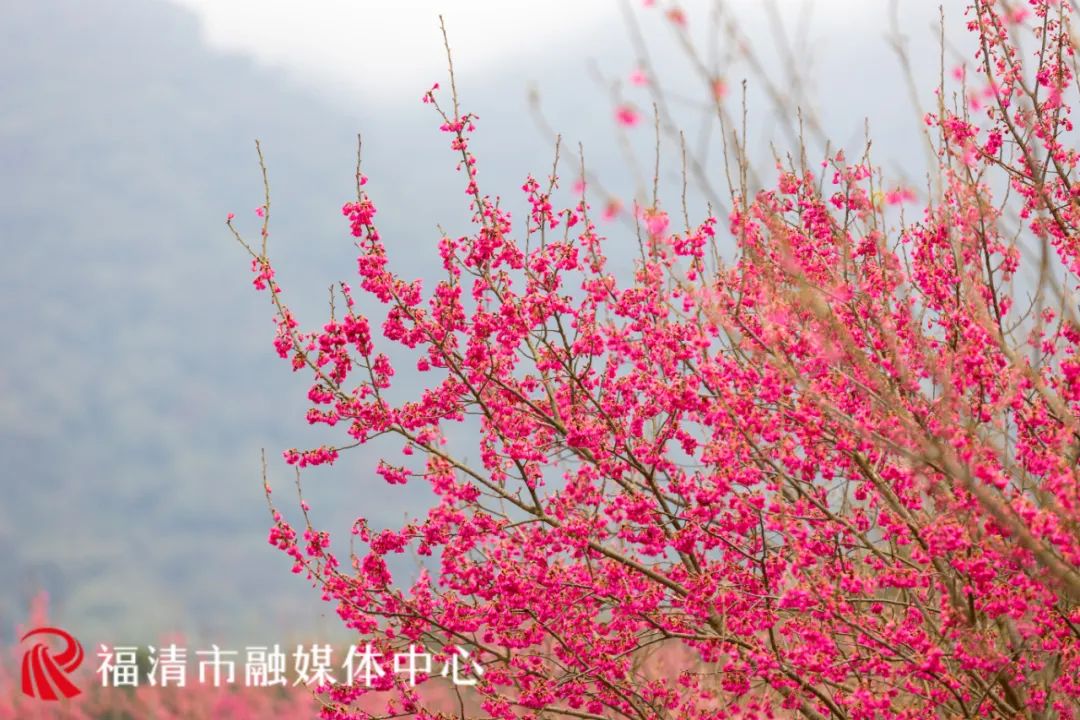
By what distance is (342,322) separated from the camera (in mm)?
6352

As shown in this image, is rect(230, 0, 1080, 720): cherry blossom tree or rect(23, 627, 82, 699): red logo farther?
rect(23, 627, 82, 699): red logo

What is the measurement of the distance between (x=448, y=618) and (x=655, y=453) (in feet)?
5.37

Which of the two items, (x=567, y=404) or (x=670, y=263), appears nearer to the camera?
(x=670, y=263)

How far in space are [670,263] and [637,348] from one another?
3.86 ft

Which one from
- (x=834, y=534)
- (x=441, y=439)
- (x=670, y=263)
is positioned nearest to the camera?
(x=670, y=263)

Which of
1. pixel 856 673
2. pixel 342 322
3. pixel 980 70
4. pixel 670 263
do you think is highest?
pixel 980 70

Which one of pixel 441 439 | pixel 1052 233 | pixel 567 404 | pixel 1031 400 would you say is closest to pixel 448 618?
pixel 441 439

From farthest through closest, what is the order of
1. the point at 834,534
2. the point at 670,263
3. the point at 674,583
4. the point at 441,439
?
the point at 441,439
the point at 674,583
the point at 834,534
the point at 670,263

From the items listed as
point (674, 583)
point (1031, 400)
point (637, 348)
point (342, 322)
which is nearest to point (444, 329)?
point (342, 322)

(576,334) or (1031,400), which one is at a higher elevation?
(576,334)

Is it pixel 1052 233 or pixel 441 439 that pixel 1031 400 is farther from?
pixel 441 439

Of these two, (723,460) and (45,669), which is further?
(45,669)

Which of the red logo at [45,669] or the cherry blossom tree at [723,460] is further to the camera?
the red logo at [45,669]

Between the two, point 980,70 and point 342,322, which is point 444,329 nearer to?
point 342,322
